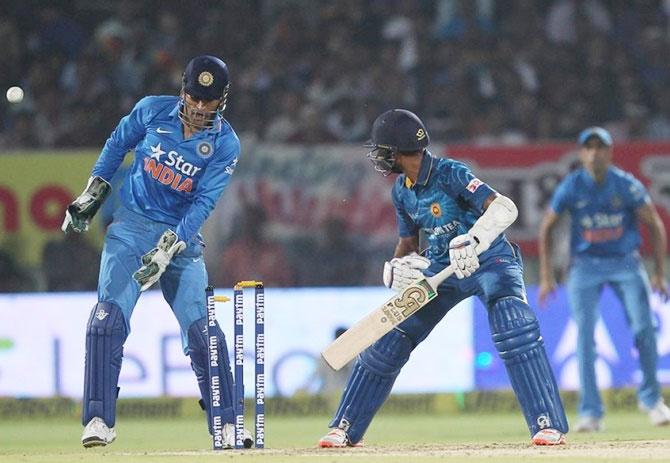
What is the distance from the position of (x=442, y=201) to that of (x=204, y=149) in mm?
1225

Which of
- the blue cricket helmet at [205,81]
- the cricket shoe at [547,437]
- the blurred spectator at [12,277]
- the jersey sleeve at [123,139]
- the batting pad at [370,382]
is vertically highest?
the blurred spectator at [12,277]

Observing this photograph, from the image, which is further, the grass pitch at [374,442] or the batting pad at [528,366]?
the batting pad at [528,366]

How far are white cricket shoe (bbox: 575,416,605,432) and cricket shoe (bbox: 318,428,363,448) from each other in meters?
2.78

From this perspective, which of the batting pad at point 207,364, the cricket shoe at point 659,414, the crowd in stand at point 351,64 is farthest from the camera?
the crowd in stand at point 351,64

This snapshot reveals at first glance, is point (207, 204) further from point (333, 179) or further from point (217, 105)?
point (333, 179)

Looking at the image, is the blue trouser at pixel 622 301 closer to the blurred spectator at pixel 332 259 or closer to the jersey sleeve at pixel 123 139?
the blurred spectator at pixel 332 259

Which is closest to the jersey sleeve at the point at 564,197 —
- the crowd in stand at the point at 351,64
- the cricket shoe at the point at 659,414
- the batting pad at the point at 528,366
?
the cricket shoe at the point at 659,414

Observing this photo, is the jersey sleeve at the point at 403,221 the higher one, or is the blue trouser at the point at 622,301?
the blue trouser at the point at 622,301

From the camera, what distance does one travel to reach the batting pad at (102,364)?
24.9 feet

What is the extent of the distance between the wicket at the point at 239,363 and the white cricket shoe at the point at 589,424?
127 inches

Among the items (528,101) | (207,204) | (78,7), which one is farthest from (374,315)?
(78,7)

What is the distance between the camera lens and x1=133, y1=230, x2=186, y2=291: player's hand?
7605 millimetres

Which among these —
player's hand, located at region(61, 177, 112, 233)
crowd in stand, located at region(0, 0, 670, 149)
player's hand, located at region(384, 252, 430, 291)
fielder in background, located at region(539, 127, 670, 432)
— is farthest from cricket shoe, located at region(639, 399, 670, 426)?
player's hand, located at region(61, 177, 112, 233)

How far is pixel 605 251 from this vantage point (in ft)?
35.8
